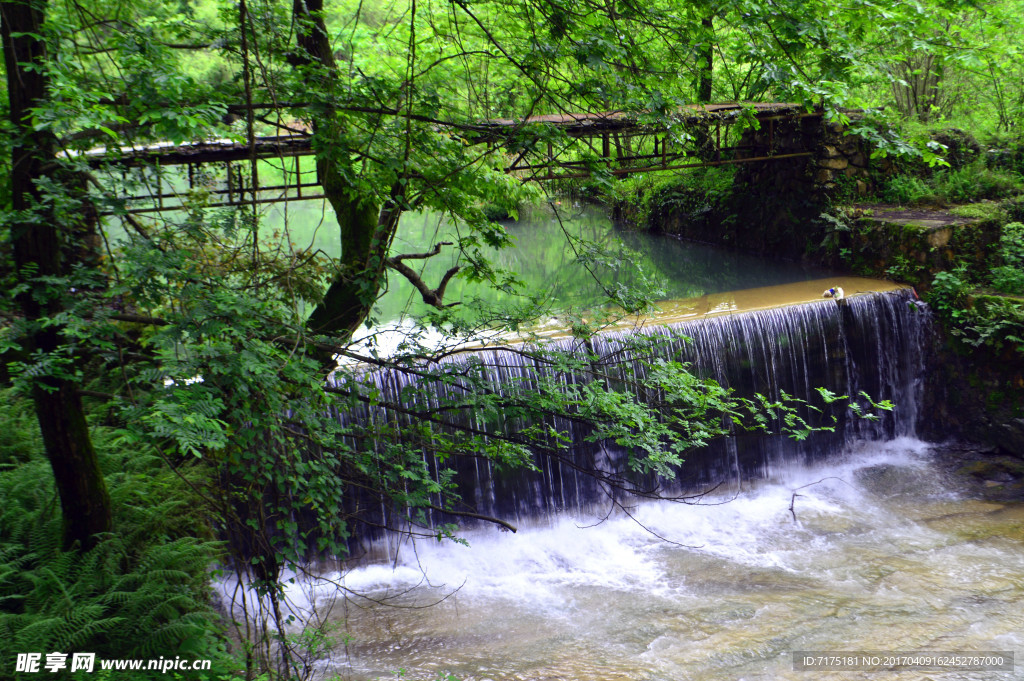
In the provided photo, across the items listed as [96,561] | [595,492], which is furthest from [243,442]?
[595,492]

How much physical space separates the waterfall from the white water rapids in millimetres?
349

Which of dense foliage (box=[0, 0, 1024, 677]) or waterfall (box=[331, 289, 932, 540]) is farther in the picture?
waterfall (box=[331, 289, 932, 540])

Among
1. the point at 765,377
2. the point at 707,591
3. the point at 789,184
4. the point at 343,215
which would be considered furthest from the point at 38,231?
the point at 789,184

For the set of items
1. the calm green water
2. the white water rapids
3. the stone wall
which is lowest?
the white water rapids

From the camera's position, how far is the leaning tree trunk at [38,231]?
328 cm

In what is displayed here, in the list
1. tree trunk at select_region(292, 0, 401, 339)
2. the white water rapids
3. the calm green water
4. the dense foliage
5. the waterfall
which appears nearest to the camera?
the dense foliage

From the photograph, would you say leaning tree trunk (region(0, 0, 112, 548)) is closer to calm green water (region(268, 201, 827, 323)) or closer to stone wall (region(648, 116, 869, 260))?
calm green water (region(268, 201, 827, 323))

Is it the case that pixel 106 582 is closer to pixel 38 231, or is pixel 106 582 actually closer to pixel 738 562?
pixel 38 231

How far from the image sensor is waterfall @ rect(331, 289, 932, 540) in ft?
27.1

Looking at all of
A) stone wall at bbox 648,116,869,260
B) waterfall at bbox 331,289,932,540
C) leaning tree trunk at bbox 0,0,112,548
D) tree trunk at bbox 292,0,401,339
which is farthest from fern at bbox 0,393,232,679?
stone wall at bbox 648,116,869,260

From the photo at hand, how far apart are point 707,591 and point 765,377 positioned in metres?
3.57

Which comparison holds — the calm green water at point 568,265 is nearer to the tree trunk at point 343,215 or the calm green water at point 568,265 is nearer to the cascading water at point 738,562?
the cascading water at point 738,562

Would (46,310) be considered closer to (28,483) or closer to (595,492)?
(28,483)

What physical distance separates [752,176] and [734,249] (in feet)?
5.39
